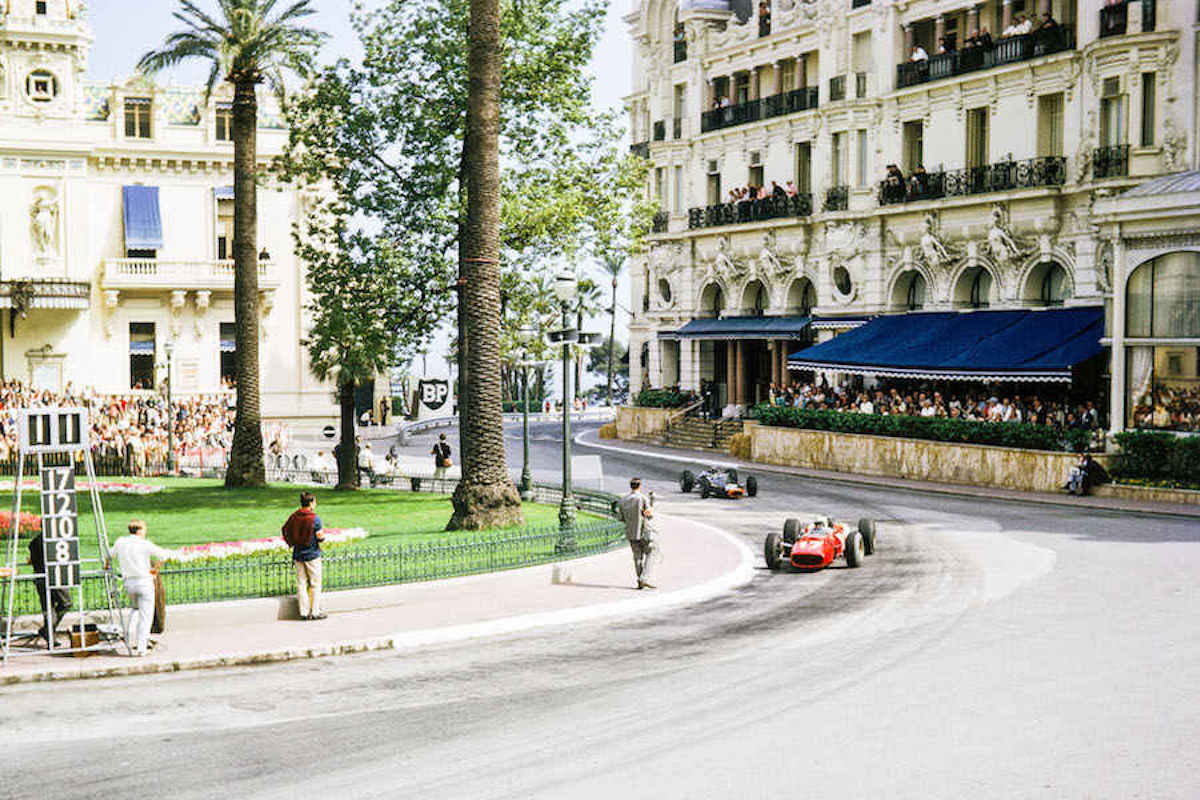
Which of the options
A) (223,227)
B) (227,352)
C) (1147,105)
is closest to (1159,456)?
(1147,105)

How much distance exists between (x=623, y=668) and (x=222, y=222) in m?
53.7

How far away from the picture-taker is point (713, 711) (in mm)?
12969

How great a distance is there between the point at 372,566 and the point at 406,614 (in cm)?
156

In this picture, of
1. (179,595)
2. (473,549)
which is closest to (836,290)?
(473,549)

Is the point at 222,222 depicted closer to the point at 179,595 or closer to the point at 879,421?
the point at 879,421

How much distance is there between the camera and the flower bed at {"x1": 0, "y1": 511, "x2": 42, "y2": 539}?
23.9 metres

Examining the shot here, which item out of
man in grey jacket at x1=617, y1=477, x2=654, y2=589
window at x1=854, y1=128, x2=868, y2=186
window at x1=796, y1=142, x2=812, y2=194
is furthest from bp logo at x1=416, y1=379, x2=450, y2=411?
man in grey jacket at x1=617, y1=477, x2=654, y2=589

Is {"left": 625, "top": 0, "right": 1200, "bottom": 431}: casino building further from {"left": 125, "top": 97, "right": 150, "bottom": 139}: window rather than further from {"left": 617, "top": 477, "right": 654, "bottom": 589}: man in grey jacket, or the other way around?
{"left": 125, "top": 97, "right": 150, "bottom": 139}: window

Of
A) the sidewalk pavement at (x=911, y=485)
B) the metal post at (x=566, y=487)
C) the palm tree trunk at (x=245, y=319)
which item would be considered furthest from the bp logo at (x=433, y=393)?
the metal post at (x=566, y=487)

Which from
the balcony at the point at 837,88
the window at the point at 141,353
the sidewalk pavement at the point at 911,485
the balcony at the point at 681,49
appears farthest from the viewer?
the window at the point at 141,353

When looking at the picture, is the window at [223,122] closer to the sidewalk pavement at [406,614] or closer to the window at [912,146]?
the window at [912,146]

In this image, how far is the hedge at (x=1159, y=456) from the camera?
105 ft

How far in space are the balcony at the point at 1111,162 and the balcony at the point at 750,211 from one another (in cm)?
1433

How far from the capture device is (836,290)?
50750mm
